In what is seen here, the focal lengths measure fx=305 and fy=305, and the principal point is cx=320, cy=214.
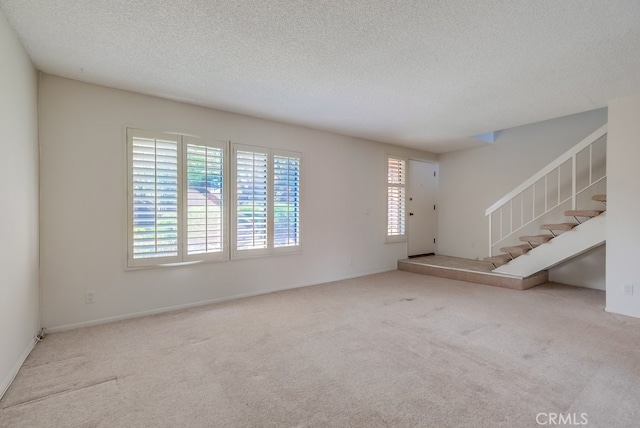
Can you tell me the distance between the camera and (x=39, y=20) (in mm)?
2107

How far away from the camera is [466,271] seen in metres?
5.02

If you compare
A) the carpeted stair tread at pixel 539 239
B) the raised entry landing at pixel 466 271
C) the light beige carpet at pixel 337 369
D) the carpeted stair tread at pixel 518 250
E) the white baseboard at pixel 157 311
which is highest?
the carpeted stair tread at pixel 539 239

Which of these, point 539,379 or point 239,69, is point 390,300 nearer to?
point 539,379

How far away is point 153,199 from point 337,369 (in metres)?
2.63

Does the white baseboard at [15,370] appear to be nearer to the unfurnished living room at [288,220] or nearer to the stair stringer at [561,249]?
the unfurnished living room at [288,220]

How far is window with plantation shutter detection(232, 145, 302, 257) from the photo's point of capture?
4031mm

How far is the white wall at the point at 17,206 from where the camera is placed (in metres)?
2.04

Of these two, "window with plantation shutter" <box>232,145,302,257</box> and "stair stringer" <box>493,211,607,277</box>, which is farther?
"window with plantation shutter" <box>232,145,302,257</box>

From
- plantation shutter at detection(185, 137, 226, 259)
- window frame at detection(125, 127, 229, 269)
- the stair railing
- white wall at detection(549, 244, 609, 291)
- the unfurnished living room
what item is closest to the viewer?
the unfurnished living room

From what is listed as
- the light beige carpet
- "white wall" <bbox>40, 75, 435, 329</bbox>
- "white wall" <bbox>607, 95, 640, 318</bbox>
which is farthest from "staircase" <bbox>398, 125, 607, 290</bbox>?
"white wall" <bbox>40, 75, 435, 329</bbox>

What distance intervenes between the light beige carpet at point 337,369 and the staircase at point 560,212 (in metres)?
0.86

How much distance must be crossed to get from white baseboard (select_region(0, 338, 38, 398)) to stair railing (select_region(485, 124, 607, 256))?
548 cm

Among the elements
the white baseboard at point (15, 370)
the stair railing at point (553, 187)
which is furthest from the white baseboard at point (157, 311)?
the stair railing at point (553, 187)

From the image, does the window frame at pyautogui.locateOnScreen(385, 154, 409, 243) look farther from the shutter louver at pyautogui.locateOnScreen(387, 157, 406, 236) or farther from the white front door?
the white front door
